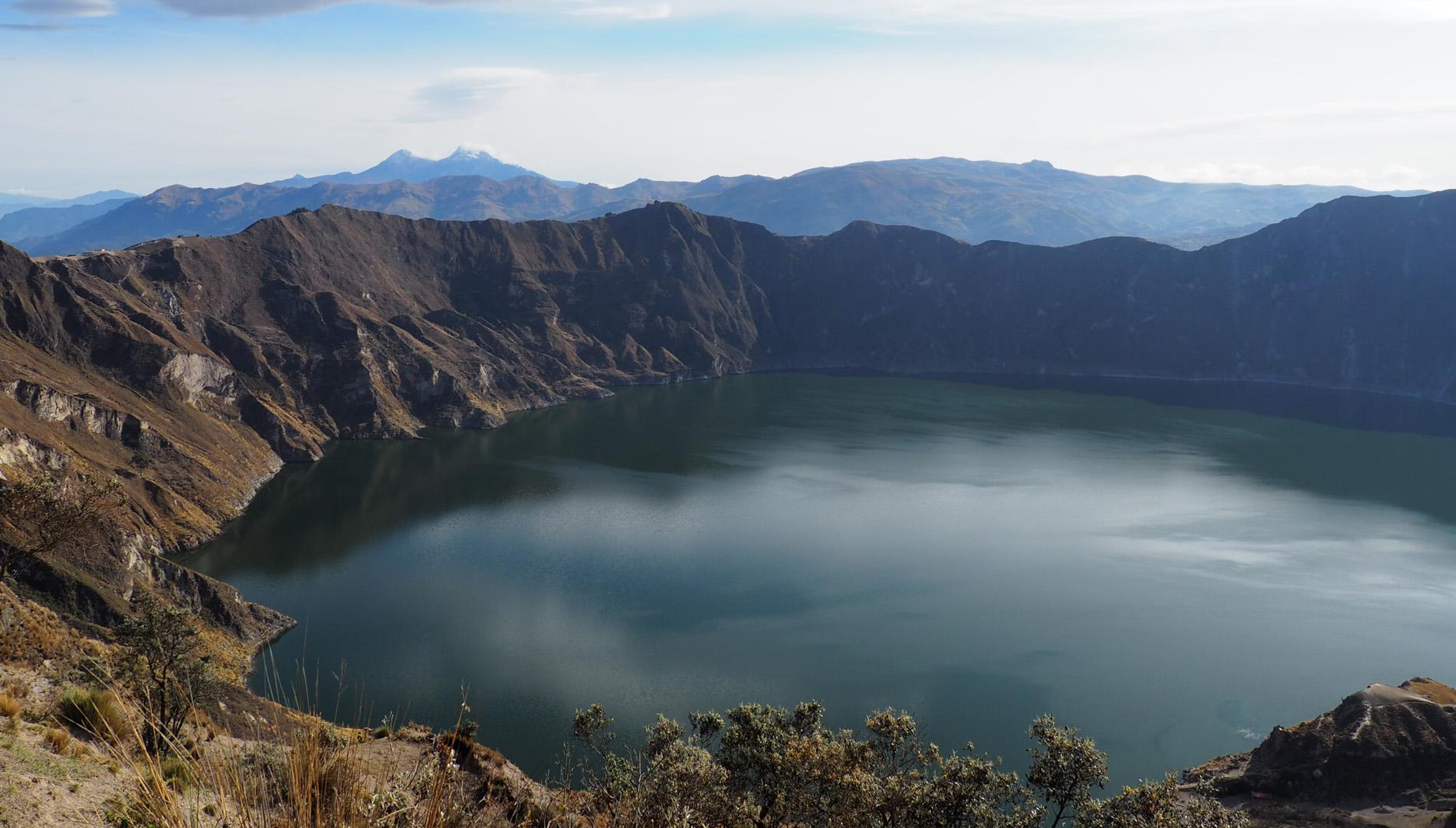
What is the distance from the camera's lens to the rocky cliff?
268ft

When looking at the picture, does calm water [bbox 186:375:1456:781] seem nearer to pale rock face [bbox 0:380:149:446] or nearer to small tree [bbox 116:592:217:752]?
small tree [bbox 116:592:217:752]

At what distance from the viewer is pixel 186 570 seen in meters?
58.9

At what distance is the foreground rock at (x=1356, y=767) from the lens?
39.3 metres

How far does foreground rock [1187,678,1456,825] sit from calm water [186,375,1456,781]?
13.8 ft

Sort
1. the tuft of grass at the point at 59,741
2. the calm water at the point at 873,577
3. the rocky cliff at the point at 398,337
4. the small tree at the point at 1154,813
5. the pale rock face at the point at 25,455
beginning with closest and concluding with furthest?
1. the tuft of grass at the point at 59,741
2. the small tree at the point at 1154,813
3. the calm water at the point at 873,577
4. the pale rock face at the point at 25,455
5. the rocky cliff at the point at 398,337

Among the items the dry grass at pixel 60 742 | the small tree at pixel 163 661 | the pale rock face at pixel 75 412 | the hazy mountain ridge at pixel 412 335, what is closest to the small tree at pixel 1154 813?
the dry grass at pixel 60 742

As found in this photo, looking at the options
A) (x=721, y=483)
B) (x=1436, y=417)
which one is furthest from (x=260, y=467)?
(x=1436, y=417)

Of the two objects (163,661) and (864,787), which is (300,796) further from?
(163,661)

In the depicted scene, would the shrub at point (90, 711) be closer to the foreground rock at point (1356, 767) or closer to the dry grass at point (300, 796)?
the dry grass at point (300, 796)

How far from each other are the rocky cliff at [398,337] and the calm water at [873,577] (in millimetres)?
9516

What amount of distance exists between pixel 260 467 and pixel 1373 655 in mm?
104493

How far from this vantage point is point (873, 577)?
71250mm

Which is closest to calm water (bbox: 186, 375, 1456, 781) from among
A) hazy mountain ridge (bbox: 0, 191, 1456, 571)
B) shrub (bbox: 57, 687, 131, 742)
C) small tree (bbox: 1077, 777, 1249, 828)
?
shrub (bbox: 57, 687, 131, 742)

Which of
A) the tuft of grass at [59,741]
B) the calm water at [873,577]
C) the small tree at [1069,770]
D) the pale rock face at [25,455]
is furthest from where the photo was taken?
the pale rock face at [25,455]
